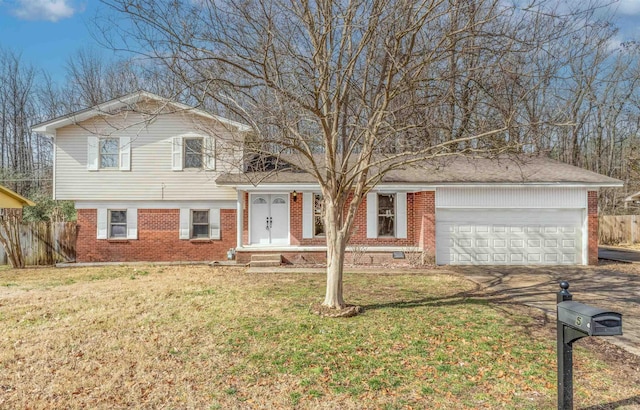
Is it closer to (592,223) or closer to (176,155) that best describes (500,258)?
(592,223)

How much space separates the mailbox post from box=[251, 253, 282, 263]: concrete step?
1068cm

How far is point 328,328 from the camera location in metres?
5.95

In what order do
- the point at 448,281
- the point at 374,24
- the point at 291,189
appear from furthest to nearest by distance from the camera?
the point at 291,189, the point at 448,281, the point at 374,24

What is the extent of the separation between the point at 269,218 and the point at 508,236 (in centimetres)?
870

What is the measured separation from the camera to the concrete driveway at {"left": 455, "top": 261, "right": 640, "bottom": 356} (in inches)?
270

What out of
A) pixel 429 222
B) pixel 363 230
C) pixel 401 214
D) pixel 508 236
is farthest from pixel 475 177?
pixel 363 230

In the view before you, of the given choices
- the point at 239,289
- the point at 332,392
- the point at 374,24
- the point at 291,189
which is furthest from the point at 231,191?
the point at 332,392

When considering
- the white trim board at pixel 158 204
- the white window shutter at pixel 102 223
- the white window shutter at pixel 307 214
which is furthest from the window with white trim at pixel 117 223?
the white window shutter at pixel 307 214

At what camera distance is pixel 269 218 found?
14.5m

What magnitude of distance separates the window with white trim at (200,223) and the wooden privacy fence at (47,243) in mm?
4694

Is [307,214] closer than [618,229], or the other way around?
[307,214]

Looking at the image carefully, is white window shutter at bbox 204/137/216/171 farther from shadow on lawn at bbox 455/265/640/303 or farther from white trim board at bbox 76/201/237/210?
shadow on lawn at bbox 455/265/640/303

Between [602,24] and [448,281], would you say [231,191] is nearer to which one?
[448,281]

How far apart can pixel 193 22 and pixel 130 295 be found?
6018 mm
